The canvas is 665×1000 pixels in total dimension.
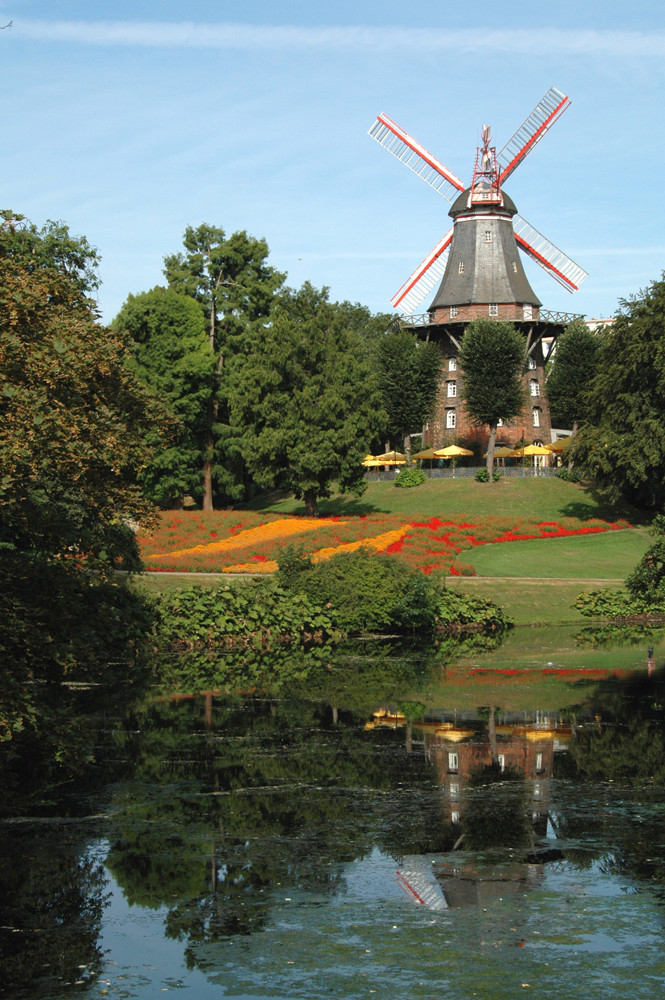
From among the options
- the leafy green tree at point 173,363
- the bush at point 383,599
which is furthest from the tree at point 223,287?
the bush at point 383,599

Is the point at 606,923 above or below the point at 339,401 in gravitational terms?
below

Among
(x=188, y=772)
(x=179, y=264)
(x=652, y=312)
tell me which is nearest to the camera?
(x=188, y=772)

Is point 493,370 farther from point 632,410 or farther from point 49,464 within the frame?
point 49,464

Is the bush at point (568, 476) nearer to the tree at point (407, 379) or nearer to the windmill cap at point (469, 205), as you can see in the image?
the tree at point (407, 379)

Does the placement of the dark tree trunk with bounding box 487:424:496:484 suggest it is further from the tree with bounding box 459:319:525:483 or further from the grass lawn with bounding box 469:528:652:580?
the grass lawn with bounding box 469:528:652:580

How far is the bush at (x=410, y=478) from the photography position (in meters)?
73.1

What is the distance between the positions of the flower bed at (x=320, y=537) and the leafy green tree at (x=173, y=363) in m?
11.6

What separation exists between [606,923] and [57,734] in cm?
693

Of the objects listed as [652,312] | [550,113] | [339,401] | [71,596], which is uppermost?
[550,113]

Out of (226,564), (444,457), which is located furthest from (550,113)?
(226,564)

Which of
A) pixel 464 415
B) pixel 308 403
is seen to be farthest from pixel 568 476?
pixel 308 403

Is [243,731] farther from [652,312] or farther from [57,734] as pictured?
[652,312]

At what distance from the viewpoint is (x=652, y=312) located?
5666cm

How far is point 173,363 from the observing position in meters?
65.3
